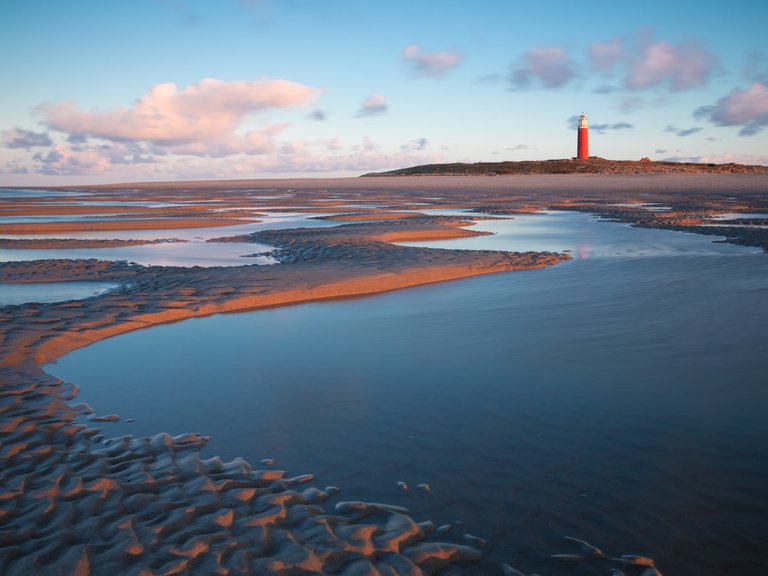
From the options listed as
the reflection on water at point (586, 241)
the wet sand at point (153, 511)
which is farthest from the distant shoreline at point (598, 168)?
the wet sand at point (153, 511)

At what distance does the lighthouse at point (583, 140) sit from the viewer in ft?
311

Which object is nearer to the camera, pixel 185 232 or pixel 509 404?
pixel 509 404

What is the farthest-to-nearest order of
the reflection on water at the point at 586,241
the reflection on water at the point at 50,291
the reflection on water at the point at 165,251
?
the reflection on water at the point at 586,241 → the reflection on water at the point at 165,251 → the reflection on water at the point at 50,291

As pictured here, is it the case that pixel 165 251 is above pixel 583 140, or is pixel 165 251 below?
below

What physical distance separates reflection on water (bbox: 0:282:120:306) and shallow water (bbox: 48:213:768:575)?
2.55 metres

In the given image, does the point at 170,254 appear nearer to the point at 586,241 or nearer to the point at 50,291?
the point at 50,291

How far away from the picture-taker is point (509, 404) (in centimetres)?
509

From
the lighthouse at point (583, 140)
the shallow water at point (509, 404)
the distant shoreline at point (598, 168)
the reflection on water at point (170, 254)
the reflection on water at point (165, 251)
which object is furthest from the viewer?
the lighthouse at point (583, 140)

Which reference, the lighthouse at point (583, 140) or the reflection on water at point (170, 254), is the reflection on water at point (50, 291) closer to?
the reflection on water at point (170, 254)

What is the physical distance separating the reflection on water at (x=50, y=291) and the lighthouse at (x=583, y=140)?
92.7 metres

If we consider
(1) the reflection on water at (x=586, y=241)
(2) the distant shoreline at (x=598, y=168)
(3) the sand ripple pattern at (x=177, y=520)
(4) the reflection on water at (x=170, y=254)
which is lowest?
(3) the sand ripple pattern at (x=177, y=520)

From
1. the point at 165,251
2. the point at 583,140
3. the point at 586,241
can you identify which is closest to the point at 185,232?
the point at 165,251

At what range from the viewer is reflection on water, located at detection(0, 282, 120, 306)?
30.2 ft

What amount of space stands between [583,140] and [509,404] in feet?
319
